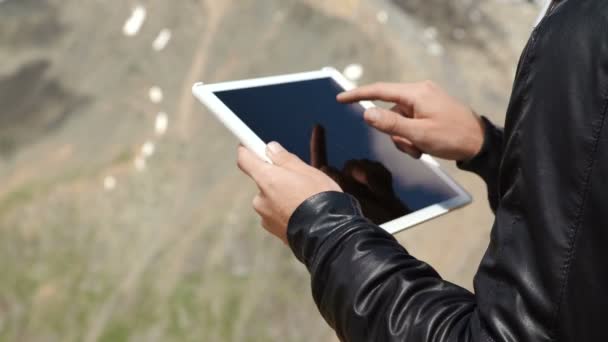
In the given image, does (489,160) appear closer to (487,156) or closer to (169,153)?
(487,156)

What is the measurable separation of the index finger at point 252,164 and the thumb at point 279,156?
0.01 meters

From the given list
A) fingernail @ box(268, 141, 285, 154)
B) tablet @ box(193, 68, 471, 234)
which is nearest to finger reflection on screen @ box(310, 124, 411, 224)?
tablet @ box(193, 68, 471, 234)

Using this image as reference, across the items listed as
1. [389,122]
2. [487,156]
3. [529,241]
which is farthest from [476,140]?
[529,241]

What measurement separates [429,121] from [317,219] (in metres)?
0.36

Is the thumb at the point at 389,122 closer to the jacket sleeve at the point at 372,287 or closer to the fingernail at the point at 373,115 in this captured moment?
the fingernail at the point at 373,115

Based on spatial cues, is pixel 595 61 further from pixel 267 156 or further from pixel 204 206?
pixel 204 206

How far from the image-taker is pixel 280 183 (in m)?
0.63

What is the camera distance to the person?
386 mm

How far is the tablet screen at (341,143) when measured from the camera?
30.4 inches

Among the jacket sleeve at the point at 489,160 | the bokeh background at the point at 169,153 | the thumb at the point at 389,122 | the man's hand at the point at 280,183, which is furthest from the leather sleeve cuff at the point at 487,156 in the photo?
the bokeh background at the point at 169,153

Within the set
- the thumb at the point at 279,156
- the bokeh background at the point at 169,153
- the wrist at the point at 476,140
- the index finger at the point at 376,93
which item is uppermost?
the index finger at the point at 376,93

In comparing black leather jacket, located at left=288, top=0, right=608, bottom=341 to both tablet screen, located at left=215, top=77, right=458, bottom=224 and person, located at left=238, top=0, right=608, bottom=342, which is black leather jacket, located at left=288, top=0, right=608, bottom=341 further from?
tablet screen, located at left=215, top=77, right=458, bottom=224

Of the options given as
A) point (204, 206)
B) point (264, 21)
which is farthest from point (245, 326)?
point (264, 21)

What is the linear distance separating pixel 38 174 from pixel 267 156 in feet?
4.59
